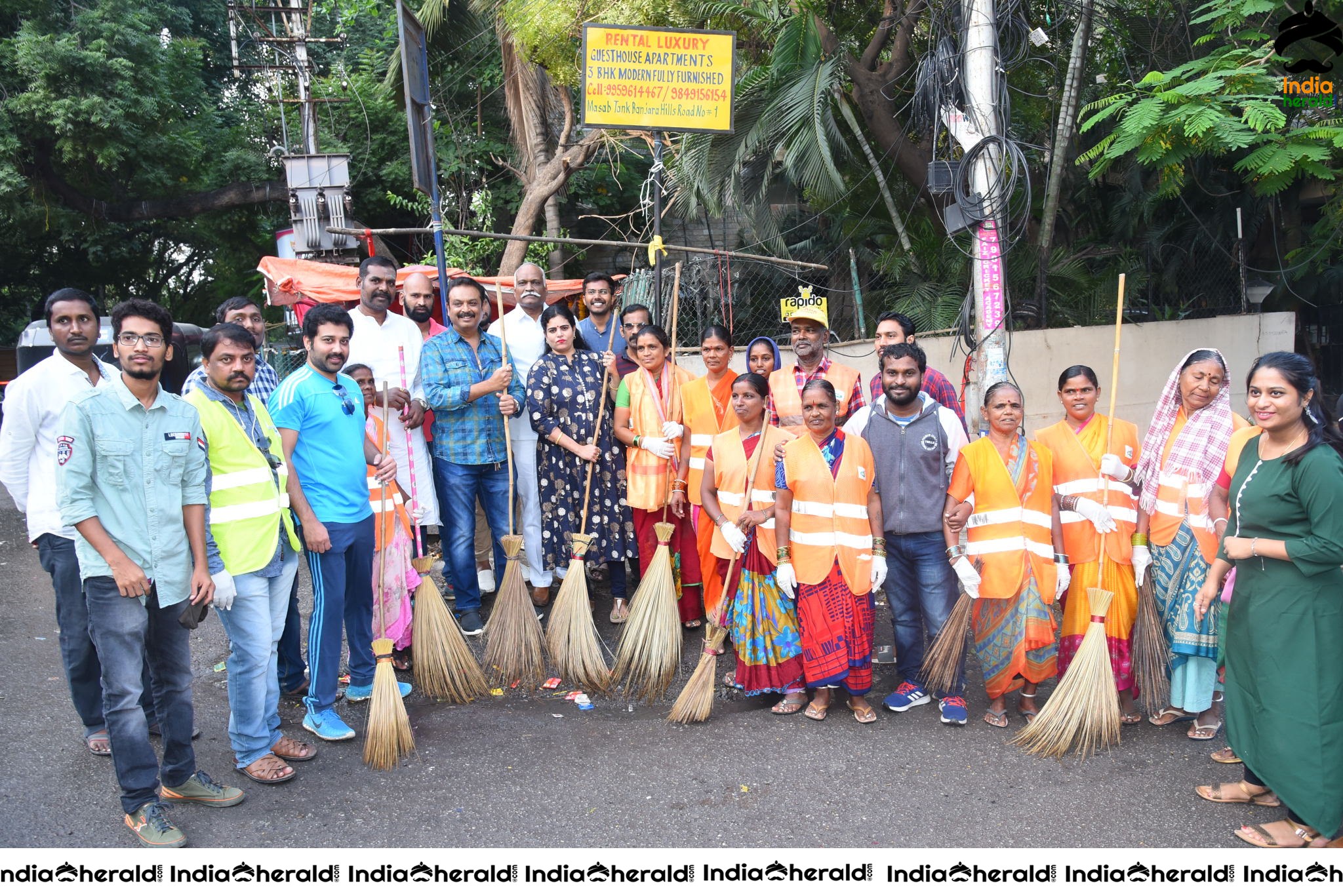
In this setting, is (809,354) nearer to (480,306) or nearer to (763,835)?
(480,306)

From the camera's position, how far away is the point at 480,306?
557cm

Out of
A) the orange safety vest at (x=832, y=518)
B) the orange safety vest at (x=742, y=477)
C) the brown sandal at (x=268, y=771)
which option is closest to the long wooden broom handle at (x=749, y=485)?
the orange safety vest at (x=742, y=477)

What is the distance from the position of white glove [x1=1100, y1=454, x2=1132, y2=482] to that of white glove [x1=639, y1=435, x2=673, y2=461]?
2.23 m

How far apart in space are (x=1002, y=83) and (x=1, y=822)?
A: 7.35 meters

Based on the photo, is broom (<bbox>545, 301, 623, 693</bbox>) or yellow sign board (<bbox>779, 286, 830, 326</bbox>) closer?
broom (<bbox>545, 301, 623, 693</bbox>)

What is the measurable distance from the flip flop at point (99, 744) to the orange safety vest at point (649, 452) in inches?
108

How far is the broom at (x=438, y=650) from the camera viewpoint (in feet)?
15.5

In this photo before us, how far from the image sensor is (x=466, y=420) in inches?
217

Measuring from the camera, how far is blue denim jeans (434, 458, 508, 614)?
18.1 feet

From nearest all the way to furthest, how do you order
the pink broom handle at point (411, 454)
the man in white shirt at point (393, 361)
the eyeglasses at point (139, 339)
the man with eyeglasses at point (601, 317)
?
the eyeglasses at point (139, 339), the pink broom handle at point (411, 454), the man in white shirt at point (393, 361), the man with eyeglasses at point (601, 317)

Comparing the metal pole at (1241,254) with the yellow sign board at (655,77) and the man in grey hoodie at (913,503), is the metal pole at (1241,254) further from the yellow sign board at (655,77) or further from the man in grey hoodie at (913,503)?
the man in grey hoodie at (913,503)

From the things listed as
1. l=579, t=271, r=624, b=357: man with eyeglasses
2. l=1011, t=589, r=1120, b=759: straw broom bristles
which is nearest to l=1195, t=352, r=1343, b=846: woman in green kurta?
l=1011, t=589, r=1120, b=759: straw broom bristles

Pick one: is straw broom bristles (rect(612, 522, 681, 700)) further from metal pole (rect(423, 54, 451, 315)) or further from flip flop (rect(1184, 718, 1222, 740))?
flip flop (rect(1184, 718, 1222, 740))
